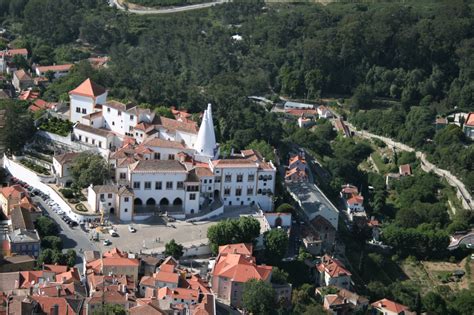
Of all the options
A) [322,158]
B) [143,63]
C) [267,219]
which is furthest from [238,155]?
[143,63]

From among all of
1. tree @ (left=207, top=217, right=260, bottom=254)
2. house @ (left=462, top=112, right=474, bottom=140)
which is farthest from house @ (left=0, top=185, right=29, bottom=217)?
house @ (left=462, top=112, right=474, bottom=140)

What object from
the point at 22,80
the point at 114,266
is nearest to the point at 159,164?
the point at 114,266

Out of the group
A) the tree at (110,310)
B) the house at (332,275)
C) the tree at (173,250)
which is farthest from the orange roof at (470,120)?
the tree at (110,310)

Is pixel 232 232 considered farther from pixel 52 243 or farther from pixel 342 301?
pixel 52 243

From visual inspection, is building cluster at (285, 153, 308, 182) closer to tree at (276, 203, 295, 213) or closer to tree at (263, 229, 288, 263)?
tree at (276, 203, 295, 213)

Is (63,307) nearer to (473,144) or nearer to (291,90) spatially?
(473,144)

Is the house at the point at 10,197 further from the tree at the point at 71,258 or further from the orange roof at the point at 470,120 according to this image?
the orange roof at the point at 470,120
